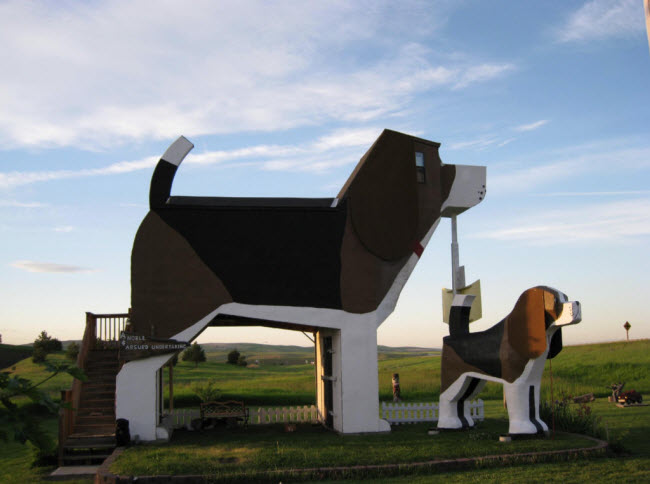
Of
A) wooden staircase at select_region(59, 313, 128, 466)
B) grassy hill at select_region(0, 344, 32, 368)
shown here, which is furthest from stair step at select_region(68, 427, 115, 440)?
grassy hill at select_region(0, 344, 32, 368)

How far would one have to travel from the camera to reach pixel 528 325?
14.1m

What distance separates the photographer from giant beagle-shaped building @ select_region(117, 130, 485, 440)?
16438mm

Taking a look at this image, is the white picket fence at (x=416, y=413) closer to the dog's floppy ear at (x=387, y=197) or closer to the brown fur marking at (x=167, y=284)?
the dog's floppy ear at (x=387, y=197)

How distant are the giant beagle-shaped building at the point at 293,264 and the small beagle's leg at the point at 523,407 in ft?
13.1

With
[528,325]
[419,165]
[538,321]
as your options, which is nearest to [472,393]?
[528,325]

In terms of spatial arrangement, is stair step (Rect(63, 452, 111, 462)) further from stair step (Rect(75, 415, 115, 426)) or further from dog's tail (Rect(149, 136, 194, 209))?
dog's tail (Rect(149, 136, 194, 209))

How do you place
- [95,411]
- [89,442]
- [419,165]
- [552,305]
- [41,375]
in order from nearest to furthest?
[552,305] → [89,442] → [95,411] → [419,165] → [41,375]

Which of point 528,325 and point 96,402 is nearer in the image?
point 528,325

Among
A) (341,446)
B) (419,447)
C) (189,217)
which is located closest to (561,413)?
(419,447)

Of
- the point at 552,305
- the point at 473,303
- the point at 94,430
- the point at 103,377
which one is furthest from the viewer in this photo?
the point at 473,303

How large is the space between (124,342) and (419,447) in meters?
7.78

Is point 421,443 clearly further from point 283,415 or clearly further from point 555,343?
point 283,415

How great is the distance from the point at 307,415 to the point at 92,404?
725 cm

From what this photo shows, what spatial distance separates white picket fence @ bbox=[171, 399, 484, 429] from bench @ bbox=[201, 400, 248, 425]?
508 millimetres
